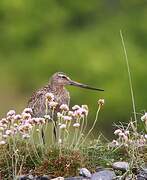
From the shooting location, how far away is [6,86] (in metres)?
26.7

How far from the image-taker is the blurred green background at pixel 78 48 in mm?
26531

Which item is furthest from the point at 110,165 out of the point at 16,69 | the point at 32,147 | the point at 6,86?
the point at 16,69

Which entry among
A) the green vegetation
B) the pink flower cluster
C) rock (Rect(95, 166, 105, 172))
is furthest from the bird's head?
rock (Rect(95, 166, 105, 172))

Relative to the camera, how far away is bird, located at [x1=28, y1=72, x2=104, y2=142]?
10227 mm

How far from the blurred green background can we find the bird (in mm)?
14437

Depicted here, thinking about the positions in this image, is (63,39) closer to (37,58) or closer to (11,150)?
(37,58)

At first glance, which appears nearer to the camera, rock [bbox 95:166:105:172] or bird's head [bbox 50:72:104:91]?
rock [bbox 95:166:105:172]

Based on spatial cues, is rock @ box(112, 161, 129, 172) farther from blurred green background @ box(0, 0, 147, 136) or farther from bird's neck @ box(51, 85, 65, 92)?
blurred green background @ box(0, 0, 147, 136)

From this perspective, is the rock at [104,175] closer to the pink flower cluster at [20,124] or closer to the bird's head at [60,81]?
the pink flower cluster at [20,124]

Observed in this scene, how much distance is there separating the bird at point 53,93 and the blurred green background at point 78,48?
14.4m

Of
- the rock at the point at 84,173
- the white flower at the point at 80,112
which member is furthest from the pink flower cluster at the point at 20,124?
the rock at the point at 84,173

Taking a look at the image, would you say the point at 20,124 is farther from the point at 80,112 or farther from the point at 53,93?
the point at 53,93

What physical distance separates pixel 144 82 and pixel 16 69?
3730 mm

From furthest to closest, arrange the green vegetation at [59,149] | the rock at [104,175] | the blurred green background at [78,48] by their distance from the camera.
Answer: the blurred green background at [78,48]
the green vegetation at [59,149]
the rock at [104,175]
